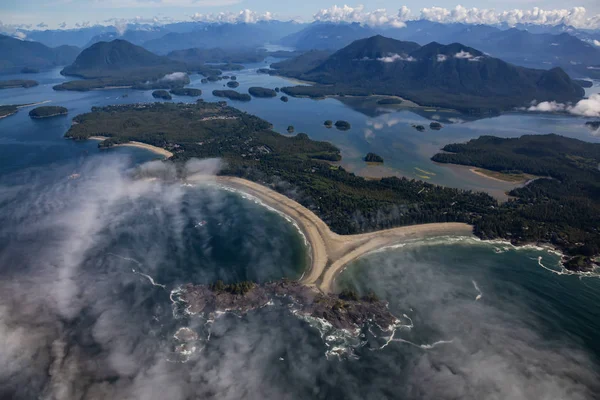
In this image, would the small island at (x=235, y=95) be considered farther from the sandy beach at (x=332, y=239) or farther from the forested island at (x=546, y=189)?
the sandy beach at (x=332, y=239)

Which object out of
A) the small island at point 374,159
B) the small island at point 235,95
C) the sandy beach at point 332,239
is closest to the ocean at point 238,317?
the sandy beach at point 332,239

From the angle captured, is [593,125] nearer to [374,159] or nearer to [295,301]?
[374,159]

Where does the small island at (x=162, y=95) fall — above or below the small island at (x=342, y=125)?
above

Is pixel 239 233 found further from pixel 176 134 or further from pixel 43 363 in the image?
pixel 176 134

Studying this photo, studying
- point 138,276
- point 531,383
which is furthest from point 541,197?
point 138,276

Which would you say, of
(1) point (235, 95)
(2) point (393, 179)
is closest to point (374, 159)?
(2) point (393, 179)

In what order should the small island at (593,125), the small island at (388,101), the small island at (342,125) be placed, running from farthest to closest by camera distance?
the small island at (388,101), the small island at (593,125), the small island at (342,125)
